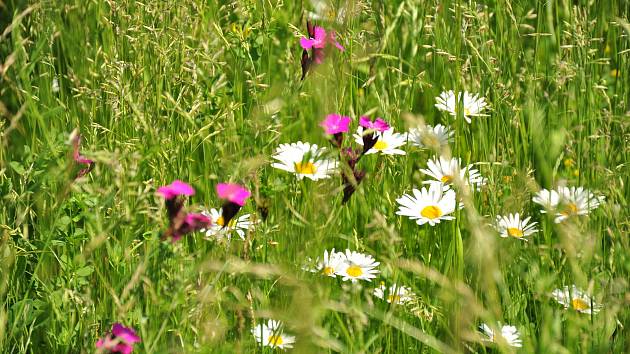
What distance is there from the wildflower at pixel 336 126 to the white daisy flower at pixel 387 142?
0.36 feet

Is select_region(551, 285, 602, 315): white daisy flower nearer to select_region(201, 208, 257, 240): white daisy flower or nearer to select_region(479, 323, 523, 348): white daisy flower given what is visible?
select_region(479, 323, 523, 348): white daisy flower

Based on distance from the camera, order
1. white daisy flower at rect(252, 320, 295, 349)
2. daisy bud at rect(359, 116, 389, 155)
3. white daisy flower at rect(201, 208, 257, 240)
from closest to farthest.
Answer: white daisy flower at rect(252, 320, 295, 349) → white daisy flower at rect(201, 208, 257, 240) → daisy bud at rect(359, 116, 389, 155)

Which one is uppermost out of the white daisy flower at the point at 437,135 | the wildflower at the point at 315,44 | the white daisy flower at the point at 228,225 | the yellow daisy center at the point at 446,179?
the wildflower at the point at 315,44

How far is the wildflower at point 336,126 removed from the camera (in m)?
2.13

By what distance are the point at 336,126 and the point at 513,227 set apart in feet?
1.50

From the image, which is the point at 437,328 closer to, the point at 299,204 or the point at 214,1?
the point at 299,204

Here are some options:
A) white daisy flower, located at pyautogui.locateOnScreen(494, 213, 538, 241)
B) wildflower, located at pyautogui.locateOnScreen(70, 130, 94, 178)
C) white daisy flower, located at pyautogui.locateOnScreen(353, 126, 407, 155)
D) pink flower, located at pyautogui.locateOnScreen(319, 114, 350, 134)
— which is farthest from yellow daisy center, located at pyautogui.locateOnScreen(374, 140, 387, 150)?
wildflower, located at pyautogui.locateOnScreen(70, 130, 94, 178)

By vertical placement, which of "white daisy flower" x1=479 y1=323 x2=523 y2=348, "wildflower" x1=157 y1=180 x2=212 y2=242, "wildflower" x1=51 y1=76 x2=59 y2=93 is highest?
"wildflower" x1=157 y1=180 x2=212 y2=242

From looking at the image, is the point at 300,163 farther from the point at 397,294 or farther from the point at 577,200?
the point at 577,200

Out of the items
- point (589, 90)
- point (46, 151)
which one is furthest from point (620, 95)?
point (46, 151)

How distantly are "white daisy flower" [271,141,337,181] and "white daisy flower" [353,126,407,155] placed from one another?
105mm

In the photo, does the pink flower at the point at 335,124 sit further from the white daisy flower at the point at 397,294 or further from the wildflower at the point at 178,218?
the wildflower at the point at 178,218

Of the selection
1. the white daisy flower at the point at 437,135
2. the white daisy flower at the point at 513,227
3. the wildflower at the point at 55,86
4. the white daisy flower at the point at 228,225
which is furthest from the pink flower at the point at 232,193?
the wildflower at the point at 55,86

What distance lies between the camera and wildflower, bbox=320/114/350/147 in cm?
213
